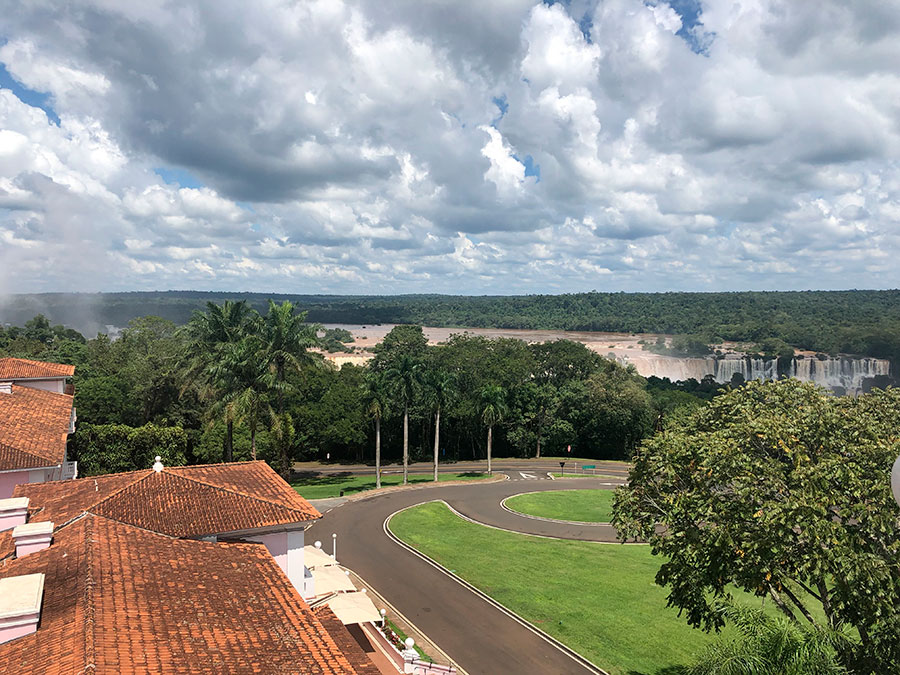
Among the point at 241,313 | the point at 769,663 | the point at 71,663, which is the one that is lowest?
the point at 769,663

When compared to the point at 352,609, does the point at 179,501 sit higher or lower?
higher

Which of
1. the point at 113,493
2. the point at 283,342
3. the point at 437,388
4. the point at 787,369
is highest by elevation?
the point at 283,342

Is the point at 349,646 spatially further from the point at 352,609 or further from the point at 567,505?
the point at 567,505

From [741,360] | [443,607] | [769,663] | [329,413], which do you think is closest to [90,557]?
[769,663]

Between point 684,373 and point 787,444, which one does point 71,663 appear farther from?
point 684,373

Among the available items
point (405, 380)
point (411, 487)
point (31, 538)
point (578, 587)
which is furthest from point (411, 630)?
point (405, 380)

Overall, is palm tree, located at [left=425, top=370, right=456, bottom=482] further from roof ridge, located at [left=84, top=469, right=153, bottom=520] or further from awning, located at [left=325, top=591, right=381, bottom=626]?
roof ridge, located at [left=84, top=469, right=153, bottom=520]
